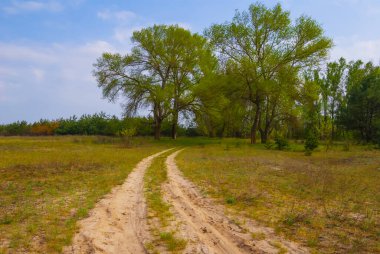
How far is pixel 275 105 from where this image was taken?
149 ft

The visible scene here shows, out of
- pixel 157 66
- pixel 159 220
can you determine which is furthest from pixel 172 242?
pixel 157 66

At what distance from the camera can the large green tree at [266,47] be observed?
41875mm

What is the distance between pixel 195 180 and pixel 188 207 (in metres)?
4.89

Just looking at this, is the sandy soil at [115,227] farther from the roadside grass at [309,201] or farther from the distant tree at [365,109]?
the distant tree at [365,109]

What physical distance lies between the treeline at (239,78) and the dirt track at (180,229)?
33295 mm

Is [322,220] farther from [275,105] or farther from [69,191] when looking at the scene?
[275,105]

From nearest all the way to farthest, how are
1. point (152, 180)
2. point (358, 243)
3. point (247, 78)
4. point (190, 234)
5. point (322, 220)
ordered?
point (358, 243) < point (190, 234) < point (322, 220) < point (152, 180) < point (247, 78)

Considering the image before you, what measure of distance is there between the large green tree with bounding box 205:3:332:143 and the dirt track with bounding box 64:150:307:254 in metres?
33.2

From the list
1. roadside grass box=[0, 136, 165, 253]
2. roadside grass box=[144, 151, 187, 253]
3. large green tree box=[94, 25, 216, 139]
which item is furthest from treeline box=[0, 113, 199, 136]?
roadside grass box=[144, 151, 187, 253]

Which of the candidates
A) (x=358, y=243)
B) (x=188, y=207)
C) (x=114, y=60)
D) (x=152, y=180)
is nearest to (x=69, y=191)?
(x=152, y=180)

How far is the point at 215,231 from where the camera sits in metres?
7.84

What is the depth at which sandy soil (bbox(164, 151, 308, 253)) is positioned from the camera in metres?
6.79

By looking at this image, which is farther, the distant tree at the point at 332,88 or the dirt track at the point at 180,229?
the distant tree at the point at 332,88

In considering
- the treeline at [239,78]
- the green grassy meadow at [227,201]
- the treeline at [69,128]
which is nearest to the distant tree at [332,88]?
the treeline at [239,78]
